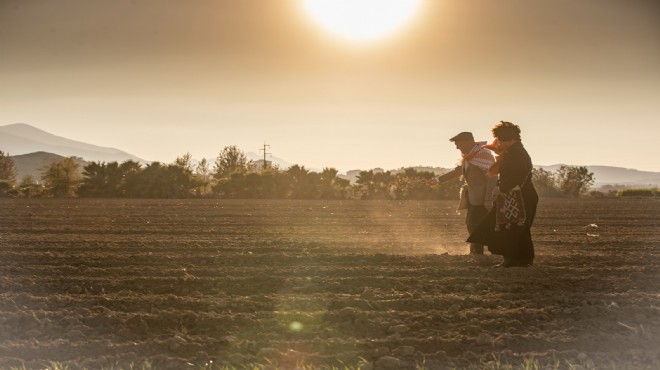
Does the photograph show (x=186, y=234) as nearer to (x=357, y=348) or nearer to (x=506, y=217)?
(x=506, y=217)

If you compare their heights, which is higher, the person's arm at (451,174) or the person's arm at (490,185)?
the person's arm at (451,174)

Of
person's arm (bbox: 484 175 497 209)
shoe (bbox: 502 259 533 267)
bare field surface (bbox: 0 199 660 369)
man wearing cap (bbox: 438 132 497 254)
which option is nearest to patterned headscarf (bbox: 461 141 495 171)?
man wearing cap (bbox: 438 132 497 254)

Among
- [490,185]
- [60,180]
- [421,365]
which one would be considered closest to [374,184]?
[60,180]

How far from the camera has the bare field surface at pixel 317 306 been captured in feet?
18.5

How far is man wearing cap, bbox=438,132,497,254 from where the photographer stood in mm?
10273

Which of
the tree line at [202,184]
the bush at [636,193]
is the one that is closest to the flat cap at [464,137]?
the tree line at [202,184]

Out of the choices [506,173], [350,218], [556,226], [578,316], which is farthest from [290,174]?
[578,316]

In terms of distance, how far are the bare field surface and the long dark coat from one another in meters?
0.29

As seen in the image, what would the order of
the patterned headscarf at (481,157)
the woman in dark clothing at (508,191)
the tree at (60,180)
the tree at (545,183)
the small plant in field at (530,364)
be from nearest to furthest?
the small plant in field at (530,364) < the woman in dark clothing at (508,191) < the patterned headscarf at (481,157) < the tree at (60,180) < the tree at (545,183)

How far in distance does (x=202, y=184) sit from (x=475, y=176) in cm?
2996

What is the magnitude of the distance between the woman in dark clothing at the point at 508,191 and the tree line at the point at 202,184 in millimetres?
26066

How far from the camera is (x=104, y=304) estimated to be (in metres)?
7.29

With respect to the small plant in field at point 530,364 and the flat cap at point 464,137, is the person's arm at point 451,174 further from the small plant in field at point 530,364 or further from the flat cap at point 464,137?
the small plant in field at point 530,364

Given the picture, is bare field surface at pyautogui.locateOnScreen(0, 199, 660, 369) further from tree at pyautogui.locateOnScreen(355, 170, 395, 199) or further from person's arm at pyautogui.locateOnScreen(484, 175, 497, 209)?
tree at pyautogui.locateOnScreen(355, 170, 395, 199)
